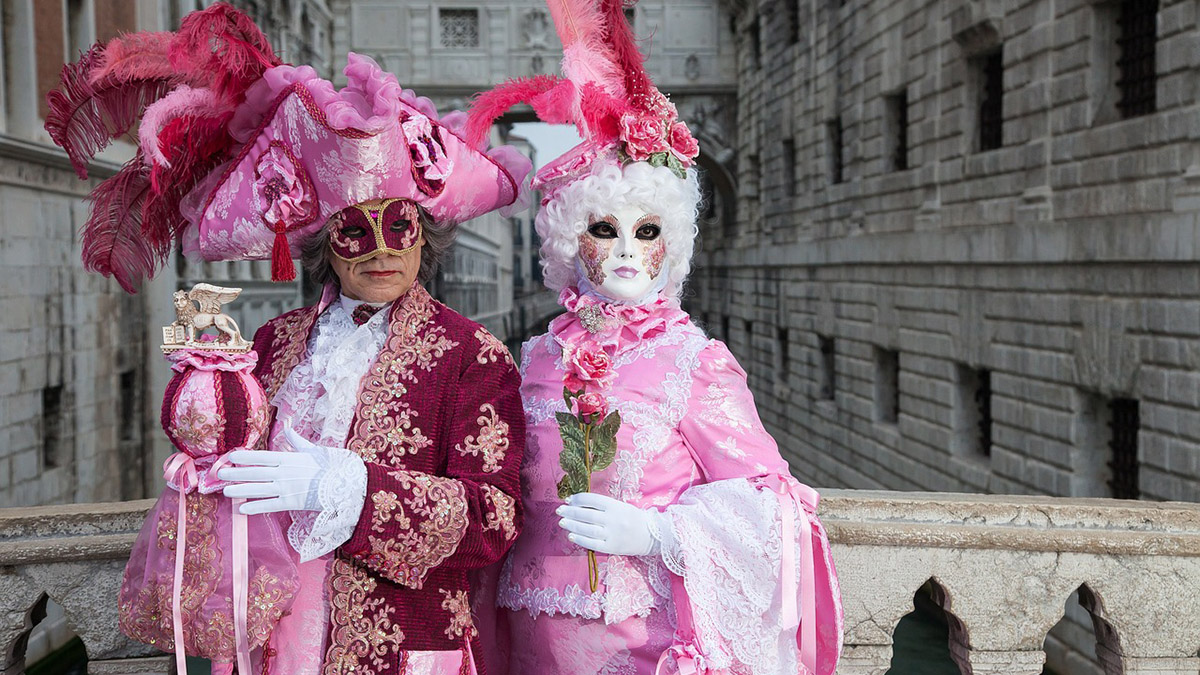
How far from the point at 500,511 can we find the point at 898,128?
1235 cm

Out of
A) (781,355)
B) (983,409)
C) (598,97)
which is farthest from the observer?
(781,355)

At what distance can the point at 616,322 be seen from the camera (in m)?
2.57

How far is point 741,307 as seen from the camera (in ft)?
72.5

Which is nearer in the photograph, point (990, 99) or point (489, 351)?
point (489, 351)

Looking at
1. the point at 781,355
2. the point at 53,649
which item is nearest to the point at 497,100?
the point at 53,649

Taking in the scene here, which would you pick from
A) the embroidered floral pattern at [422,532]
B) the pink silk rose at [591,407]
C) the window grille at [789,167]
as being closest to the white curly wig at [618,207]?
the pink silk rose at [591,407]

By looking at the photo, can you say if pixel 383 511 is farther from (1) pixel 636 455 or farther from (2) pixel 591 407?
(1) pixel 636 455

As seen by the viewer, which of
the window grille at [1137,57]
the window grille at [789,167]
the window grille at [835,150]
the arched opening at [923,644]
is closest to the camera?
the arched opening at [923,644]

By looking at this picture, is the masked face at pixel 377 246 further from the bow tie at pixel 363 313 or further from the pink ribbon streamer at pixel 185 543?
the pink ribbon streamer at pixel 185 543

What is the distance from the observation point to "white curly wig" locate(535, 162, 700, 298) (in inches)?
99.3

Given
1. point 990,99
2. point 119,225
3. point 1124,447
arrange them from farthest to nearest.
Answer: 1. point 990,99
2. point 1124,447
3. point 119,225

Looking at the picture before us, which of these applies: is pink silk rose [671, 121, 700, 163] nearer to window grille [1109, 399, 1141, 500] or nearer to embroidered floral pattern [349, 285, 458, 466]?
embroidered floral pattern [349, 285, 458, 466]

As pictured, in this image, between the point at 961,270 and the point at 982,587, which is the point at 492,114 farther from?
the point at 961,270

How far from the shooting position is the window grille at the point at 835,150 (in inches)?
628
